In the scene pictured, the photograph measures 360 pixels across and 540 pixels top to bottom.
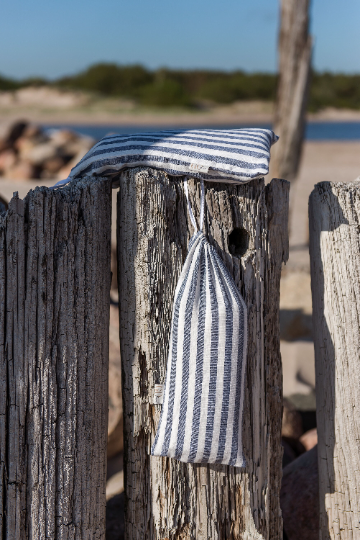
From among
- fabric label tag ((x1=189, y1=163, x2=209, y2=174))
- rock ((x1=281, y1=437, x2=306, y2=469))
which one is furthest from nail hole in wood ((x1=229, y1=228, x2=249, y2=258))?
rock ((x1=281, y1=437, x2=306, y2=469))

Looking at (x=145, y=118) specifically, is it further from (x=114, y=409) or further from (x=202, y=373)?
(x=202, y=373)

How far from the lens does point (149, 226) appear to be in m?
1.83

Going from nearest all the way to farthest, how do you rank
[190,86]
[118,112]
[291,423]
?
[291,423] → [118,112] → [190,86]

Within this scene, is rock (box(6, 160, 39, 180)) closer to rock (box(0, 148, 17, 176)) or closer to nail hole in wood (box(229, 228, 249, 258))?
rock (box(0, 148, 17, 176))

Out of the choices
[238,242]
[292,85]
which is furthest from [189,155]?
[292,85]

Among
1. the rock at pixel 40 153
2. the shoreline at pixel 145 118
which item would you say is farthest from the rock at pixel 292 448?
the shoreline at pixel 145 118

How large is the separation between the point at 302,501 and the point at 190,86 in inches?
3003

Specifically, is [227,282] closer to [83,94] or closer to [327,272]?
[327,272]

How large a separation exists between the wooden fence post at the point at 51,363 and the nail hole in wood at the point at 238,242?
1.64ft

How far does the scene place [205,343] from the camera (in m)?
1.77

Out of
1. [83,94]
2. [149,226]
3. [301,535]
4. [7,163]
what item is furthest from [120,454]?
[83,94]

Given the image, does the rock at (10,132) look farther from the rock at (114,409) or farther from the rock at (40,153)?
the rock at (114,409)

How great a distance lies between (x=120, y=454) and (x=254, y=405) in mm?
1481

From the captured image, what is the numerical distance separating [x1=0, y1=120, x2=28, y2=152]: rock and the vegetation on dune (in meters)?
43.6
